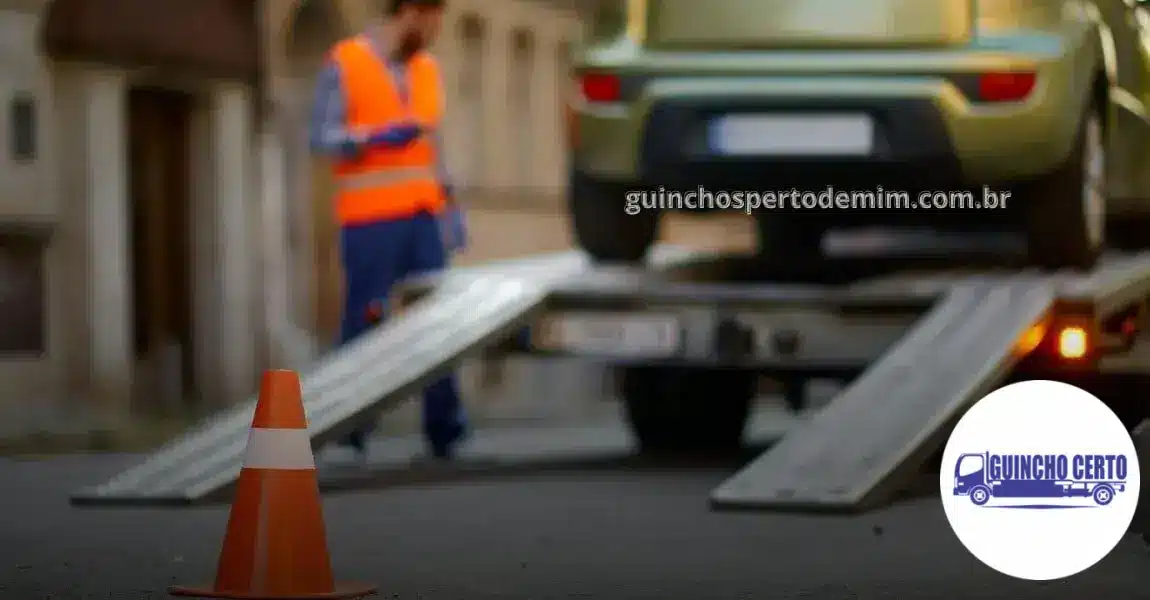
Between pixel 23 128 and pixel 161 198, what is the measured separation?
77.2 inches

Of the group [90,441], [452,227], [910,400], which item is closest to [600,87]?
[452,227]

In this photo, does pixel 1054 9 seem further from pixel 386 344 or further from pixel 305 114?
pixel 305 114

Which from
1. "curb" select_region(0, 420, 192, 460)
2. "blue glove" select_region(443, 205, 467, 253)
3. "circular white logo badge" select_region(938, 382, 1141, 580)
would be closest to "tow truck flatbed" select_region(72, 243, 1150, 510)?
"blue glove" select_region(443, 205, 467, 253)

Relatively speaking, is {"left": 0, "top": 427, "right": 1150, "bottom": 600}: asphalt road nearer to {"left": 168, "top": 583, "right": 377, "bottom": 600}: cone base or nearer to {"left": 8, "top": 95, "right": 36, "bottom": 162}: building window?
{"left": 168, "top": 583, "right": 377, "bottom": 600}: cone base

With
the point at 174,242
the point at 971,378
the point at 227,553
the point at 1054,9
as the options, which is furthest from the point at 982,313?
the point at 174,242

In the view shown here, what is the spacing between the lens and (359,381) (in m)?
10.7

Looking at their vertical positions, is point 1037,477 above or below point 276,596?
above

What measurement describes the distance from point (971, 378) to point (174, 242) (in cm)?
1135

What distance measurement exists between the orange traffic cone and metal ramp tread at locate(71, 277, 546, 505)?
2.75m

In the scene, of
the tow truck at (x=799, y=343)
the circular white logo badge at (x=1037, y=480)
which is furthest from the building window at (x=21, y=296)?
the circular white logo badge at (x=1037, y=480)

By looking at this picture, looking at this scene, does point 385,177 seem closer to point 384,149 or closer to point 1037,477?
point 384,149

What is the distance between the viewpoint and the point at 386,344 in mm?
10953

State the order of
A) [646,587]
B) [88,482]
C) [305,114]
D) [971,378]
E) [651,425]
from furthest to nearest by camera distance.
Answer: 1. [305,114]
2. [651,425]
3. [88,482]
4. [971,378]
5. [646,587]

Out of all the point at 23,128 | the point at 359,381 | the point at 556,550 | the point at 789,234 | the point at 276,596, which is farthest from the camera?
the point at 23,128
